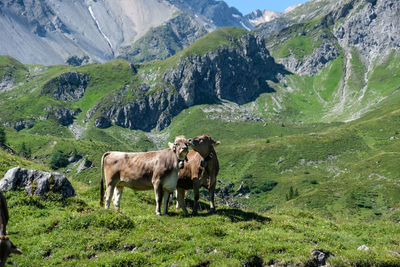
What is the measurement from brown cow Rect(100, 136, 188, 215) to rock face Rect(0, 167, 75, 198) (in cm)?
287

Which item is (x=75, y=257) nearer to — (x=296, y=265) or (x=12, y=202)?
(x=12, y=202)

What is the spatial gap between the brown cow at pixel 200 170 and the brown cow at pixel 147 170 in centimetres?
126

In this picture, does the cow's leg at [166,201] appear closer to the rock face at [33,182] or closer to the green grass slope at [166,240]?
the green grass slope at [166,240]

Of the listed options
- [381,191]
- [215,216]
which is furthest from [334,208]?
[215,216]

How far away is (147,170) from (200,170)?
130 inches

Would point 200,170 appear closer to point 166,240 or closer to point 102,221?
point 166,240

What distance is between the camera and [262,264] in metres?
13.7

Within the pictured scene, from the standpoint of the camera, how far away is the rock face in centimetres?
1908

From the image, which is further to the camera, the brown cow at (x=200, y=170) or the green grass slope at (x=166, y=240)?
the brown cow at (x=200, y=170)

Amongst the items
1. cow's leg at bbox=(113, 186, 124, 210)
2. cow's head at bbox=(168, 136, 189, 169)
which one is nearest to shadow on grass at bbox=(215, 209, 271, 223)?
cow's head at bbox=(168, 136, 189, 169)

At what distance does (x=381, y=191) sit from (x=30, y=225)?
198264 mm

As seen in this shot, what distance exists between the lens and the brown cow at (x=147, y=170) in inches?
754

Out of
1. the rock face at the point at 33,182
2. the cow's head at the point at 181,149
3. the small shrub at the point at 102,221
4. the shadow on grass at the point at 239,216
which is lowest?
the shadow on grass at the point at 239,216

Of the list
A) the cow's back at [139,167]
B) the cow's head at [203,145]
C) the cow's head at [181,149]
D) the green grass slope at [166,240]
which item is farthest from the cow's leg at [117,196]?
the cow's head at [203,145]
